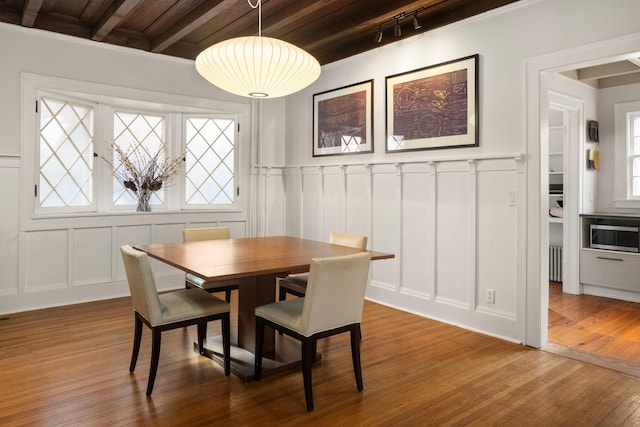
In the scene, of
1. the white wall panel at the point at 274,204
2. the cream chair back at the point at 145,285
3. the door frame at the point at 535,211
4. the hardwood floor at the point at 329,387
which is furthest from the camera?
the white wall panel at the point at 274,204

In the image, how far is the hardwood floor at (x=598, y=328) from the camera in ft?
9.93

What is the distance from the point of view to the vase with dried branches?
464 cm

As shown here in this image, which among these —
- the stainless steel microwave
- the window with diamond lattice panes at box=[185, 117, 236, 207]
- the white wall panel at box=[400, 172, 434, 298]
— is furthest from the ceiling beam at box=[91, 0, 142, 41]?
the stainless steel microwave

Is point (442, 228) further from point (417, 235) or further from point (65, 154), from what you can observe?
point (65, 154)

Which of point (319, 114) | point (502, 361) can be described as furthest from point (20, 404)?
point (319, 114)

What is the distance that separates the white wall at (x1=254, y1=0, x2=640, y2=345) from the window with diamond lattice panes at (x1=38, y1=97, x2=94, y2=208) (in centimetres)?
268

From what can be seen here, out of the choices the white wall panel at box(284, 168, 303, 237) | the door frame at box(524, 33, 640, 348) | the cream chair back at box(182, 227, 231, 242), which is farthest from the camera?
the white wall panel at box(284, 168, 303, 237)

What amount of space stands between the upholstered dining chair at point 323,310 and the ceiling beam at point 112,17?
2.64 metres

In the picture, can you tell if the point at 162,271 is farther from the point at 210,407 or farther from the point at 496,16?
the point at 496,16

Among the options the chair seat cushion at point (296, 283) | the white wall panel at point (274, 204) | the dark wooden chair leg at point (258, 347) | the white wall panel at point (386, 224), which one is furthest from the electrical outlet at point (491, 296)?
the white wall panel at point (274, 204)

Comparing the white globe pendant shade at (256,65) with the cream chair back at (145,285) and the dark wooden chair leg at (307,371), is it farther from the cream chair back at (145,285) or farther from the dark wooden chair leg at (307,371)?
the dark wooden chair leg at (307,371)

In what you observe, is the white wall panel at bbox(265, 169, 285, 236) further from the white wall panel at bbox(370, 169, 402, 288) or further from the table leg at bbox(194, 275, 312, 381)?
the table leg at bbox(194, 275, 312, 381)

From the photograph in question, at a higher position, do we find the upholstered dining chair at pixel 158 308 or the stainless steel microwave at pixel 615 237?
the stainless steel microwave at pixel 615 237

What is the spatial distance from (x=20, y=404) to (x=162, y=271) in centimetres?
258
